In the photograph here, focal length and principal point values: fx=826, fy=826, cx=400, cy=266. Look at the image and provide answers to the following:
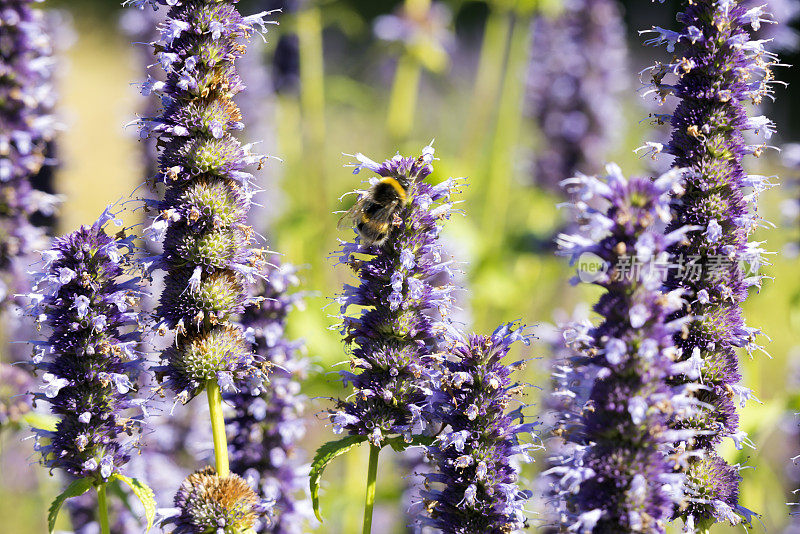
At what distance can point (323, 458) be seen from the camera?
11.7ft

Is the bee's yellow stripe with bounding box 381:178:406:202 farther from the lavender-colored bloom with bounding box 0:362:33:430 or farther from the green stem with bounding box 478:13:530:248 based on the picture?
the green stem with bounding box 478:13:530:248

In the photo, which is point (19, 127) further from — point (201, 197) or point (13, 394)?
point (201, 197)

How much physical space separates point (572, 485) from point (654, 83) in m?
2.09

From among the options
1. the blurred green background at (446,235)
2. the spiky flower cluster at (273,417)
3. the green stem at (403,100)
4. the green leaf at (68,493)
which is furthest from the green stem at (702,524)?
the green stem at (403,100)

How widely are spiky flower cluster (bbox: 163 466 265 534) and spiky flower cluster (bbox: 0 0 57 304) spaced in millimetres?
2783

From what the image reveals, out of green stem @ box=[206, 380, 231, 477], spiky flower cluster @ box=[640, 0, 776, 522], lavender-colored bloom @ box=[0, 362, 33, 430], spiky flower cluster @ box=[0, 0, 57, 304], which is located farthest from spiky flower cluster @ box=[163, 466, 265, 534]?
spiky flower cluster @ box=[0, 0, 57, 304]

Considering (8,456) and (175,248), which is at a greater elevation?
(175,248)

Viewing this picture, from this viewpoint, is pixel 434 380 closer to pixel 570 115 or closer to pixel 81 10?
pixel 570 115

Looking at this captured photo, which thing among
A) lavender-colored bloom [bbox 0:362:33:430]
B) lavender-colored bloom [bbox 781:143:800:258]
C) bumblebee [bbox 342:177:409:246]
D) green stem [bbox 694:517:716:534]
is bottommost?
green stem [bbox 694:517:716:534]

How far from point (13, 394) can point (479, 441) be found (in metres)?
3.67

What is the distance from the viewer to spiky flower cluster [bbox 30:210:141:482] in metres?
3.66

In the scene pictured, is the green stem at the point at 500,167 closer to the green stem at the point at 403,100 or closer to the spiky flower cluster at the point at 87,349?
the green stem at the point at 403,100

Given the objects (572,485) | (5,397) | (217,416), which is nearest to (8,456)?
(5,397)

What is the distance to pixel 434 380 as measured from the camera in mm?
3600
